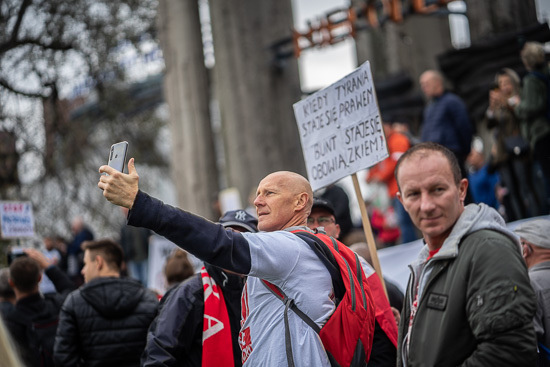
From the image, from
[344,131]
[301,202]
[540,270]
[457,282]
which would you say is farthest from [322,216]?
[457,282]

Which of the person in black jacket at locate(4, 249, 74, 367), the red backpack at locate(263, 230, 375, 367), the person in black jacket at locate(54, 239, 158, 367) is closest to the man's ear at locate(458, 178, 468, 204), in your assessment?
the red backpack at locate(263, 230, 375, 367)

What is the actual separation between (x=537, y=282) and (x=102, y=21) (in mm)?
11592

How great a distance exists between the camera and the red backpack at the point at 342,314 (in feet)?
10.6

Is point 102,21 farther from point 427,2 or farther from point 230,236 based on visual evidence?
point 230,236

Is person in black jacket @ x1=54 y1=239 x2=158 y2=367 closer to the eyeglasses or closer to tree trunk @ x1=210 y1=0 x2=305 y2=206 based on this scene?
the eyeglasses

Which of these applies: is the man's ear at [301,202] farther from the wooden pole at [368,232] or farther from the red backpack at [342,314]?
the wooden pole at [368,232]

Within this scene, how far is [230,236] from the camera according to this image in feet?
9.64

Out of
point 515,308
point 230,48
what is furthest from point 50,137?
point 515,308

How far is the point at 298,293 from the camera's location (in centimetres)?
323

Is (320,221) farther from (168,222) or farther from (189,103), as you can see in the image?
(189,103)

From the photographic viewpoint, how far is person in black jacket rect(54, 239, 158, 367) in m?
4.95

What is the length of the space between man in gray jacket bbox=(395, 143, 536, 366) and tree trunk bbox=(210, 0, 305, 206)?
9253 millimetres

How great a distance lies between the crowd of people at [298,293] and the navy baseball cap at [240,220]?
0.05ft

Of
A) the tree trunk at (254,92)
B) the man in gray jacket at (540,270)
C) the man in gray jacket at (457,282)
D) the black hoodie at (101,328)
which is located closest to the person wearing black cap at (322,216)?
the man in gray jacket at (540,270)
